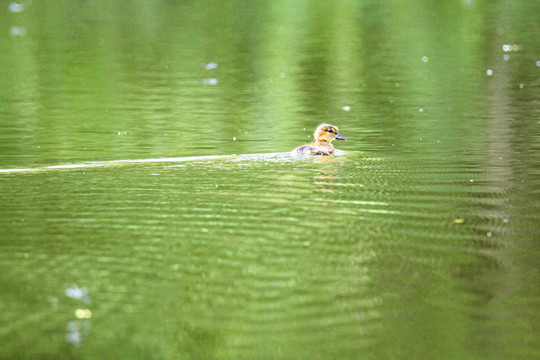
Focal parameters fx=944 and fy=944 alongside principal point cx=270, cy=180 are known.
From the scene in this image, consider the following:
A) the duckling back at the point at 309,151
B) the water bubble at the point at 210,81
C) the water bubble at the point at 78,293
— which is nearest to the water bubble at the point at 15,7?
the water bubble at the point at 210,81

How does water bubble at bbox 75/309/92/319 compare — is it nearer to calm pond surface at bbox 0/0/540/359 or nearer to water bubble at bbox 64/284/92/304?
calm pond surface at bbox 0/0/540/359

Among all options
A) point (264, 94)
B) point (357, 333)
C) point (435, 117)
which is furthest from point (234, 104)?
point (357, 333)

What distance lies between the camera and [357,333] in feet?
17.1

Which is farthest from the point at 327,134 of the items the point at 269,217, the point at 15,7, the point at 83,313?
the point at 15,7

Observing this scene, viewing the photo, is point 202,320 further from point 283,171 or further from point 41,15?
point 41,15

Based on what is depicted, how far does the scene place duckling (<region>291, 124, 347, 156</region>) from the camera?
10.7 meters

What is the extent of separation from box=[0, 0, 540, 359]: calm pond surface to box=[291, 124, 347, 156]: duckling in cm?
25

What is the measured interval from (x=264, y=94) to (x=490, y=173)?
8365 millimetres

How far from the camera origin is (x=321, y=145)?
438 inches

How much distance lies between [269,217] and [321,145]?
362cm

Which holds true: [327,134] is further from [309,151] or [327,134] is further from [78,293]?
→ [78,293]

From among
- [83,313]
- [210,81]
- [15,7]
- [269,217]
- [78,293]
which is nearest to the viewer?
[83,313]

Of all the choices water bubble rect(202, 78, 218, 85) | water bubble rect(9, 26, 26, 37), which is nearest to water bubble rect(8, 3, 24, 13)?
water bubble rect(9, 26, 26, 37)

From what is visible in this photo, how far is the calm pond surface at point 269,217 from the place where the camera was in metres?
5.27
